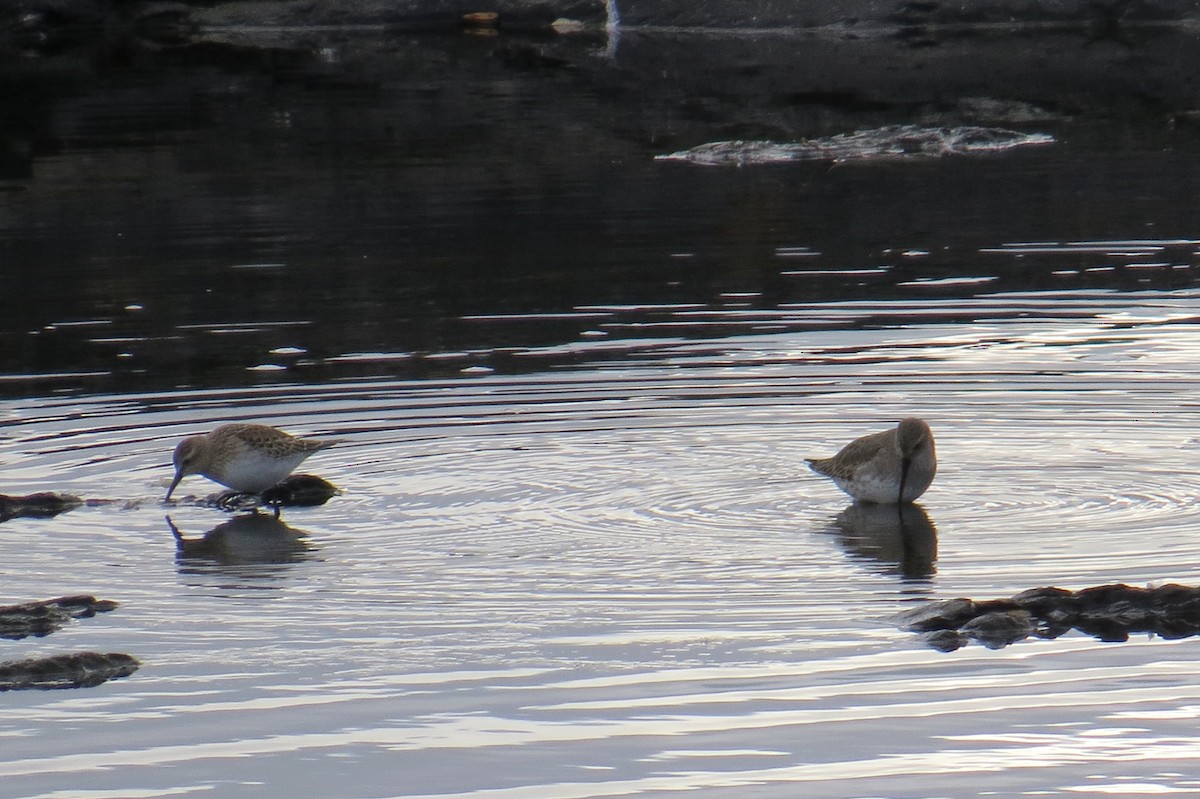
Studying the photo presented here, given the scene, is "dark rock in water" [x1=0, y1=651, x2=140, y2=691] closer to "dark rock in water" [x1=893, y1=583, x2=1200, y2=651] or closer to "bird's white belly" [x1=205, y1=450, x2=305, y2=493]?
"bird's white belly" [x1=205, y1=450, x2=305, y2=493]

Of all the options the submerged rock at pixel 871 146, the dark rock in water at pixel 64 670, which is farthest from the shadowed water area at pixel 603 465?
the submerged rock at pixel 871 146

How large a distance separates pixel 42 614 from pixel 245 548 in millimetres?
1922

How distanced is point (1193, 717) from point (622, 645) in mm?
2430

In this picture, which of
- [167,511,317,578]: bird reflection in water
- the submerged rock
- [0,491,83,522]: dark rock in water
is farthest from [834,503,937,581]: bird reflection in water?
the submerged rock

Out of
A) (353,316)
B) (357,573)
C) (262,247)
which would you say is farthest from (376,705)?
(262,247)

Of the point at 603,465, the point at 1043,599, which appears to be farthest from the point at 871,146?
the point at 1043,599

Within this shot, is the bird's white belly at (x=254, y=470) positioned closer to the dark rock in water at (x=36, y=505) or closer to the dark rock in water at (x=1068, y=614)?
the dark rock in water at (x=36, y=505)

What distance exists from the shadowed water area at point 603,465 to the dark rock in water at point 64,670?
0.47ft

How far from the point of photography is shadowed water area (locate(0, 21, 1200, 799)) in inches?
299

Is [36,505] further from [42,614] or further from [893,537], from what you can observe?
[893,537]

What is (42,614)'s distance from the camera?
9.20 m

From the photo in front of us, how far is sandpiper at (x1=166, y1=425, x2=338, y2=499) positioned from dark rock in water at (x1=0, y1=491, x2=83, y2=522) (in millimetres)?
726

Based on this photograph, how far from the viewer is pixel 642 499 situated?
1133 centimetres

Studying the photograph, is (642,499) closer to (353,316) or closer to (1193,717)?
(1193,717)
